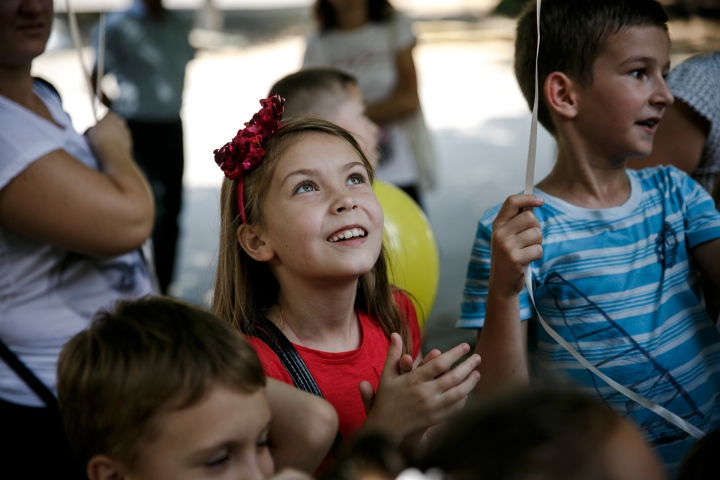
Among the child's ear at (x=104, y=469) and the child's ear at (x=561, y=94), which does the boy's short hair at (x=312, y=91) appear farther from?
the child's ear at (x=104, y=469)

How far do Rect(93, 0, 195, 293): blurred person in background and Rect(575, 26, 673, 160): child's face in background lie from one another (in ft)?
8.80

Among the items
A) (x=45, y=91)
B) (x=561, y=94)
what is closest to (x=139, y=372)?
(x=45, y=91)

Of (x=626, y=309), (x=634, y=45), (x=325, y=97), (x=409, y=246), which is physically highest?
(x=634, y=45)

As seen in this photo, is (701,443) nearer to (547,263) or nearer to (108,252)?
(547,263)

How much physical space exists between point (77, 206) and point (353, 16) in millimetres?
2131

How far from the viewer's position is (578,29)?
6.03 ft

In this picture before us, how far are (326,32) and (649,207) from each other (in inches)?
82.0

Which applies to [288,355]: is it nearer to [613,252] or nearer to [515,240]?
[515,240]

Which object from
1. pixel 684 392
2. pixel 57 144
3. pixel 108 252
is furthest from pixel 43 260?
pixel 684 392

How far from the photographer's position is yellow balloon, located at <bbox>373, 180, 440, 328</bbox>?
7.66 feet

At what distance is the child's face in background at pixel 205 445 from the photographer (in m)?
1.14

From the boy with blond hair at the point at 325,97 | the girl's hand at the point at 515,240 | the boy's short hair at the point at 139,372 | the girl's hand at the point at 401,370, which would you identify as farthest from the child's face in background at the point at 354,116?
the boy's short hair at the point at 139,372

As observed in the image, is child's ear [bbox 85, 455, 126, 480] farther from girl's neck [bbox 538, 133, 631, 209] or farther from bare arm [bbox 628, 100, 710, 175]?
bare arm [bbox 628, 100, 710, 175]

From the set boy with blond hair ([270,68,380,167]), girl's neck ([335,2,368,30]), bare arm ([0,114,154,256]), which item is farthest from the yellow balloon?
girl's neck ([335,2,368,30])
